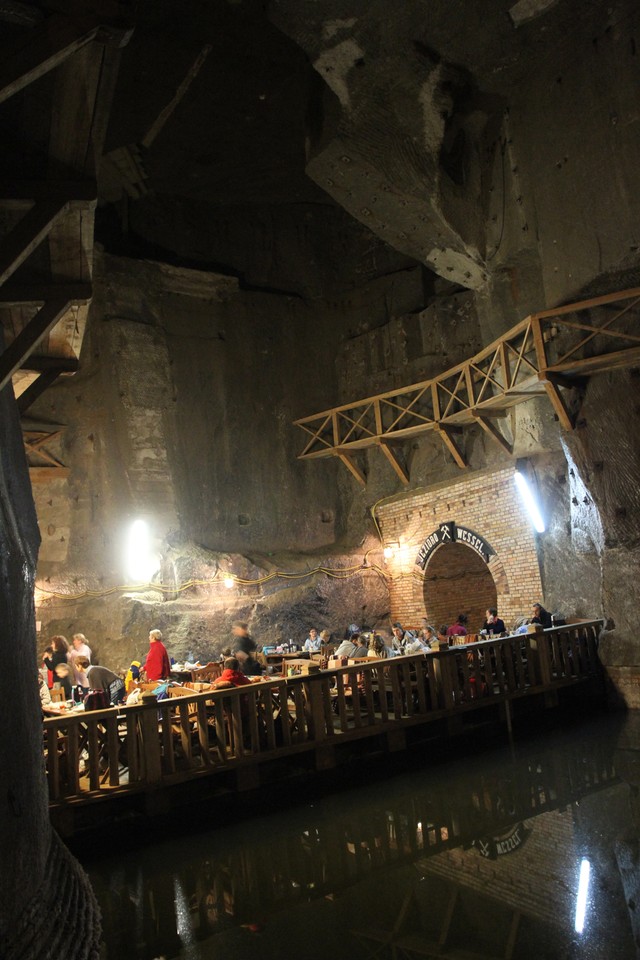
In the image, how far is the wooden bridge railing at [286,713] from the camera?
7.35 metres

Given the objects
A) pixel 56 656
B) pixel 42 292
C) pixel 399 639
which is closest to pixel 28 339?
pixel 42 292

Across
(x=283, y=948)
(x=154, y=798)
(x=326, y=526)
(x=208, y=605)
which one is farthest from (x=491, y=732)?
(x=326, y=526)

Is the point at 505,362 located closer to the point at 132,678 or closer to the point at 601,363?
the point at 601,363

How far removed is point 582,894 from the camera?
4.89m

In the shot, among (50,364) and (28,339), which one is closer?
(28,339)

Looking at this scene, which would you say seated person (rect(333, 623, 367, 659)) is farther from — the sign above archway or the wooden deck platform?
the sign above archway

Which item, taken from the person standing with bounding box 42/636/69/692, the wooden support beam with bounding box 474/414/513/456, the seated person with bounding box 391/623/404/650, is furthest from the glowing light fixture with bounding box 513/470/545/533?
the person standing with bounding box 42/636/69/692

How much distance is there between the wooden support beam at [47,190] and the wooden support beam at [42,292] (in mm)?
895

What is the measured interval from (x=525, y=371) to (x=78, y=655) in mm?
9634

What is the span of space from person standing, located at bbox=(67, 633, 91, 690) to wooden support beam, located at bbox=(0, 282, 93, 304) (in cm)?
817

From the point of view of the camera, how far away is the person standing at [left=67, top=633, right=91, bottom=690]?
12.4 meters

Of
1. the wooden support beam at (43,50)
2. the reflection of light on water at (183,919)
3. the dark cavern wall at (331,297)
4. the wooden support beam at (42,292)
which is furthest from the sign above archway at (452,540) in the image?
the wooden support beam at (43,50)

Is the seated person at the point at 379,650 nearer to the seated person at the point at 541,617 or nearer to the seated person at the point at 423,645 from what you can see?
the seated person at the point at 423,645

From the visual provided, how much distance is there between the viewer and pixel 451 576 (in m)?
18.0
